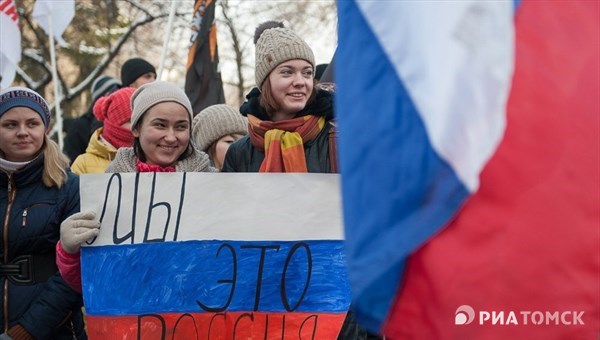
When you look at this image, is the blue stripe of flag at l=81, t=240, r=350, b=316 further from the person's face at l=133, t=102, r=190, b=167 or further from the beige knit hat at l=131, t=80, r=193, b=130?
the beige knit hat at l=131, t=80, r=193, b=130

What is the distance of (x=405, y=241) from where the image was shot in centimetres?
236

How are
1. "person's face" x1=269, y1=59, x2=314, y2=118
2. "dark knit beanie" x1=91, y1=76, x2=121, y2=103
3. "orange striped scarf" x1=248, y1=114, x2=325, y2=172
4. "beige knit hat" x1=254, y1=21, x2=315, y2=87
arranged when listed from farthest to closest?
"dark knit beanie" x1=91, y1=76, x2=121, y2=103, "beige knit hat" x1=254, y1=21, x2=315, y2=87, "person's face" x1=269, y1=59, x2=314, y2=118, "orange striped scarf" x1=248, y1=114, x2=325, y2=172

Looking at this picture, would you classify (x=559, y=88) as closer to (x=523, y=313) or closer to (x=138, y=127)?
(x=523, y=313)

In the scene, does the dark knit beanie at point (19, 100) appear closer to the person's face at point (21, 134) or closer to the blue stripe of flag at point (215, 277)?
the person's face at point (21, 134)

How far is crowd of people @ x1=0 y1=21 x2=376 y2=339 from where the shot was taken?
4297 mm

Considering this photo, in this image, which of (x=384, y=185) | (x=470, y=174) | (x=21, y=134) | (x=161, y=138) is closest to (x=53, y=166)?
(x=21, y=134)

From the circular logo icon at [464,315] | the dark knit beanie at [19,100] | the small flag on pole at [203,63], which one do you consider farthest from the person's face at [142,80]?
the circular logo icon at [464,315]

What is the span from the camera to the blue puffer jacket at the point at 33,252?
4.46m

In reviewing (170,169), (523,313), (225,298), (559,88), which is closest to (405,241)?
(523,313)

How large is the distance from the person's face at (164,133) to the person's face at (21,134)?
1.67ft

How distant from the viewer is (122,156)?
4.50 m

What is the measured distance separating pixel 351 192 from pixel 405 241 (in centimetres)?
16

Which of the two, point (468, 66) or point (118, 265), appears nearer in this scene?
point (468, 66)

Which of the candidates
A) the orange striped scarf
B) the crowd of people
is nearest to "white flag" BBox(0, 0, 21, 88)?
the crowd of people
